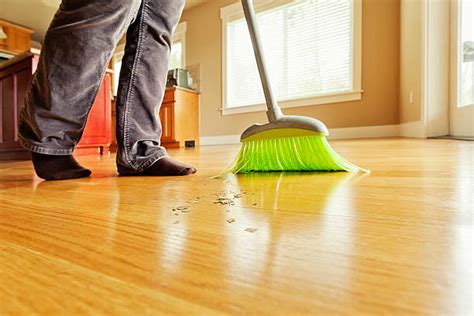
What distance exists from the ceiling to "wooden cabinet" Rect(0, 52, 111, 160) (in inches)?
91.0

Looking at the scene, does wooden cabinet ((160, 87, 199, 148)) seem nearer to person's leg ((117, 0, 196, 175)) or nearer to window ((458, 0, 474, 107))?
window ((458, 0, 474, 107))

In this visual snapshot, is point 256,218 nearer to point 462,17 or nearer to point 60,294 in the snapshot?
point 60,294

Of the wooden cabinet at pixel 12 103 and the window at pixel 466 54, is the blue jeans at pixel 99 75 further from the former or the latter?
the window at pixel 466 54

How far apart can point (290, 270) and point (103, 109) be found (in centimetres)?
245

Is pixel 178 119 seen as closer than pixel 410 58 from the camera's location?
No

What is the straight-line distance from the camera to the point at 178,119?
3.88 m

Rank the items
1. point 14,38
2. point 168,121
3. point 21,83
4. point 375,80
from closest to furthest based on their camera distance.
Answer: point 21,83, point 375,80, point 168,121, point 14,38

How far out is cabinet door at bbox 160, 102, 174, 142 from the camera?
12.5 ft

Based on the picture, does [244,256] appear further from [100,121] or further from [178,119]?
[178,119]

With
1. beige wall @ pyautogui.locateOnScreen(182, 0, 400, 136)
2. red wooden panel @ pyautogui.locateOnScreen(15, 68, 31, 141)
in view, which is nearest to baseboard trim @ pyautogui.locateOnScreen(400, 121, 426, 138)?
beige wall @ pyautogui.locateOnScreen(182, 0, 400, 136)

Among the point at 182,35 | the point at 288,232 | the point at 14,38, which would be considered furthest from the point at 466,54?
the point at 14,38

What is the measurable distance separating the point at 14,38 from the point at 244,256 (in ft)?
18.3

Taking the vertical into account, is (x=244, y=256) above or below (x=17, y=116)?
below

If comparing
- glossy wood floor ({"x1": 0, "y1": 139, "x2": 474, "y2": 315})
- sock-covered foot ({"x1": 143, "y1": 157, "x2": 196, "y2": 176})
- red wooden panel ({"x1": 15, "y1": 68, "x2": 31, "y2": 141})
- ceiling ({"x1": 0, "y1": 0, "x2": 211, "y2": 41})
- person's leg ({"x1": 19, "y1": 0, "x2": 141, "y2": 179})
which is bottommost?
glossy wood floor ({"x1": 0, "y1": 139, "x2": 474, "y2": 315})
